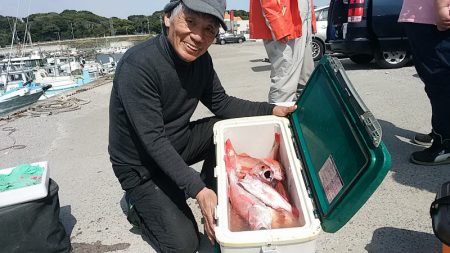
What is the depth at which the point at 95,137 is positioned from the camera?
4758mm

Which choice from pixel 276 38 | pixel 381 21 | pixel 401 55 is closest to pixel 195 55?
pixel 276 38

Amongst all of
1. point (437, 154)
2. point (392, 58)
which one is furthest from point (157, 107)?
point (392, 58)

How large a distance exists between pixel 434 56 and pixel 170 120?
6.71 feet

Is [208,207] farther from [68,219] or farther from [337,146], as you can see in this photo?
[68,219]

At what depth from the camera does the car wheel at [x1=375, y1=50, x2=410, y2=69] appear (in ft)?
22.2

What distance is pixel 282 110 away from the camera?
7.79ft

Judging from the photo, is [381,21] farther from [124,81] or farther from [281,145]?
[124,81]

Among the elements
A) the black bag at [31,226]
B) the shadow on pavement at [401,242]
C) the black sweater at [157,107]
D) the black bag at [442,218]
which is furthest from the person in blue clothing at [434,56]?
the black bag at [31,226]

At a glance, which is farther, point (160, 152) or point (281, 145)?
point (281, 145)

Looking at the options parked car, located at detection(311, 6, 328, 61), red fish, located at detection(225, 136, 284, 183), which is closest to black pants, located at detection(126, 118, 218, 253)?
red fish, located at detection(225, 136, 284, 183)

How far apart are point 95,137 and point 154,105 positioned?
3154 mm

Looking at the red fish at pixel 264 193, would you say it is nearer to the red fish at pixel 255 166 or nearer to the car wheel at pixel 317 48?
the red fish at pixel 255 166

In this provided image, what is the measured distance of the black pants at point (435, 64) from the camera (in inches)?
102

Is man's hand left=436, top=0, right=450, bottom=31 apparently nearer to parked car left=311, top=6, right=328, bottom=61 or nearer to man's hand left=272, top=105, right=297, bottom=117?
man's hand left=272, top=105, right=297, bottom=117
